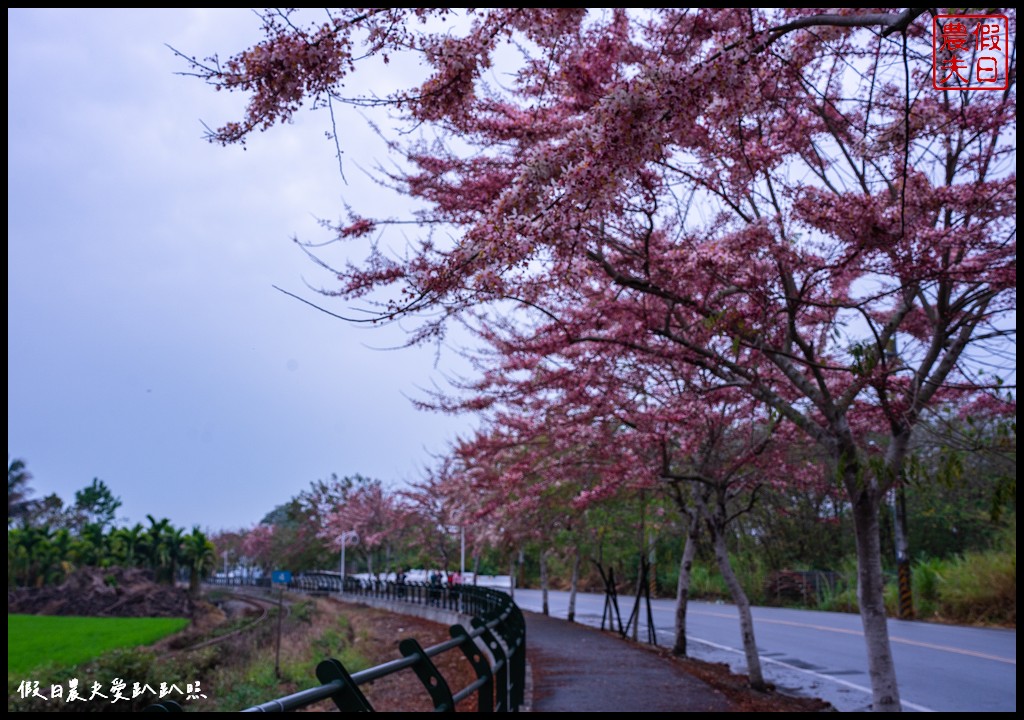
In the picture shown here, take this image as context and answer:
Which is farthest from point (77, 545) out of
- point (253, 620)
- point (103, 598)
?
point (253, 620)

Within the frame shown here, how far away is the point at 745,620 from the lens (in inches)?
494

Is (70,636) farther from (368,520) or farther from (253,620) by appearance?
(368,520)

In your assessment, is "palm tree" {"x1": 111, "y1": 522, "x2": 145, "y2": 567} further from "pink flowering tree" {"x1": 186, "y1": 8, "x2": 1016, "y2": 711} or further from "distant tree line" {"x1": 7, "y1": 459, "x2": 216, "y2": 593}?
"pink flowering tree" {"x1": 186, "y1": 8, "x2": 1016, "y2": 711}

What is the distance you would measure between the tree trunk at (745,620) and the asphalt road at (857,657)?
0.99 meters

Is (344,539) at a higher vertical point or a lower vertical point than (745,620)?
lower

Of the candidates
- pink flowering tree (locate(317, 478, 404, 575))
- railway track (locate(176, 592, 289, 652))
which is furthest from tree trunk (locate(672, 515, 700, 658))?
pink flowering tree (locate(317, 478, 404, 575))

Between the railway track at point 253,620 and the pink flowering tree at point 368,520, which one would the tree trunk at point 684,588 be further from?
the pink flowering tree at point 368,520

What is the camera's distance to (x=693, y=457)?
15062 mm

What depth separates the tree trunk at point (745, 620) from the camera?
11945 millimetres

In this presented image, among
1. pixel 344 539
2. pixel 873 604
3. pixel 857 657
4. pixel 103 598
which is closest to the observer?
pixel 873 604

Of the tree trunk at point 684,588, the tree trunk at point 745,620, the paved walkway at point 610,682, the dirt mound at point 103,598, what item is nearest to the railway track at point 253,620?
the dirt mound at point 103,598

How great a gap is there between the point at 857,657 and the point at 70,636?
27853 millimetres

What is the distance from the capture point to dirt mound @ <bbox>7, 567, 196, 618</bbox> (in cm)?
4439

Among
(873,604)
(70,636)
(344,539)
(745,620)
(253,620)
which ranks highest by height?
(873,604)
